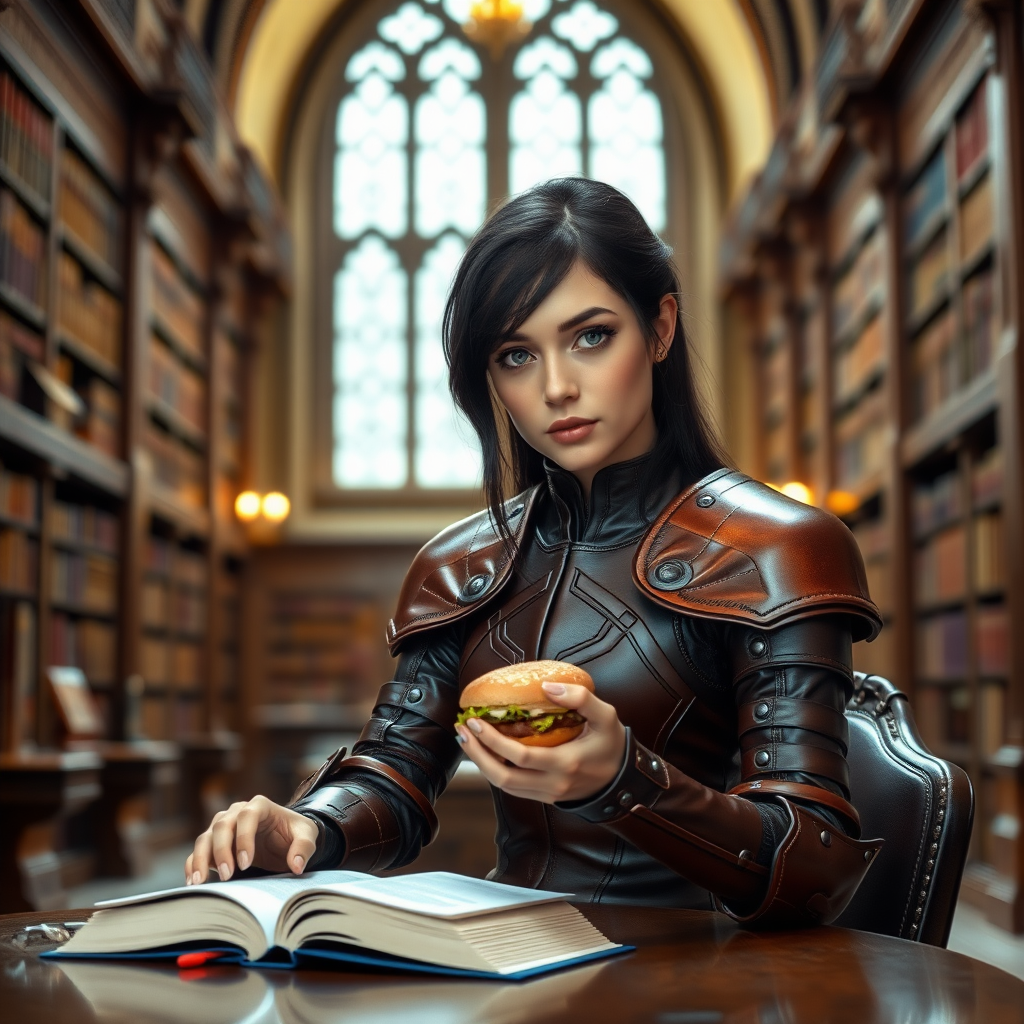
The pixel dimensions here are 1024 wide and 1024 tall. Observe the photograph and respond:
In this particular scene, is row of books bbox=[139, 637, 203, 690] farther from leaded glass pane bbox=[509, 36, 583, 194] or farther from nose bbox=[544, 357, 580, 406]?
nose bbox=[544, 357, 580, 406]

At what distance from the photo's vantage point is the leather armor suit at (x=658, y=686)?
4.58 feet

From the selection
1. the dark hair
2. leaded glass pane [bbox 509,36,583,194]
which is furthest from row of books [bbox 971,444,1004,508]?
leaded glass pane [bbox 509,36,583,194]

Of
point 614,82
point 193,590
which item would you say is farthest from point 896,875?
point 614,82

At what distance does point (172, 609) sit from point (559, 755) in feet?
29.4

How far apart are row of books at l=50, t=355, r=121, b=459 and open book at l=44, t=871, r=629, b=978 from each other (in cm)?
642

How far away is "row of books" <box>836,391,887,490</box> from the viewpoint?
8844mm

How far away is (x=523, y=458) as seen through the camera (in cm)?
205

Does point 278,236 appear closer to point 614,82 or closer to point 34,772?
point 614,82

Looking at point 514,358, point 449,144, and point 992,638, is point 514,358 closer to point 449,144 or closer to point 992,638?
point 992,638

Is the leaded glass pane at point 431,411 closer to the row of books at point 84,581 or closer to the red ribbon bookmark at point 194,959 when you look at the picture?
the row of books at point 84,581

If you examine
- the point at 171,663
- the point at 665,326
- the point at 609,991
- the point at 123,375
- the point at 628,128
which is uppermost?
the point at 628,128

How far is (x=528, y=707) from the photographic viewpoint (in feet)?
4.18

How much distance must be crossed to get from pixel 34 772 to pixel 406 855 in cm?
416

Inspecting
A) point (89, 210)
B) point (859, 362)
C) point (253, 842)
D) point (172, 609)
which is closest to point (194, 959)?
point (253, 842)
